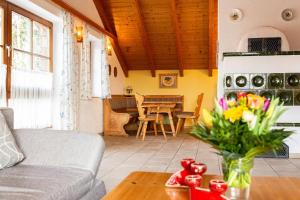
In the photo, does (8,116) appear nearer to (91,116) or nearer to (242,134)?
(242,134)

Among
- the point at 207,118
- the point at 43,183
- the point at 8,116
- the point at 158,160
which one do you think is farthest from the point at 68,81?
the point at 207,118

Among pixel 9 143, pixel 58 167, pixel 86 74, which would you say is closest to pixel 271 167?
pixel 58 167

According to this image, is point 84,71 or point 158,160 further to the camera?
point 84,71

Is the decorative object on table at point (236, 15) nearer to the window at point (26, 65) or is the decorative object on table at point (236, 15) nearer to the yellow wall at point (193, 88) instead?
the window at point (26, 65)

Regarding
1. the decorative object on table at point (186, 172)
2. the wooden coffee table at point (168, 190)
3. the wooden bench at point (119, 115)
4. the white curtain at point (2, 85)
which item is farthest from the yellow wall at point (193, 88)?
the decorative object on table at point (186, 172)

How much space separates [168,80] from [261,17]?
4.12 m

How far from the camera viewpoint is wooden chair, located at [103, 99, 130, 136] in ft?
23.5

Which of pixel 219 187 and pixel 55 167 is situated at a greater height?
pixel 219 187

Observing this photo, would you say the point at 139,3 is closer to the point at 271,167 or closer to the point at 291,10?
the point at 291,10

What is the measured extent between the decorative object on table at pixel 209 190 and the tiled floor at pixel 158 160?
5.88 ft

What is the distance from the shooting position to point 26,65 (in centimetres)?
462

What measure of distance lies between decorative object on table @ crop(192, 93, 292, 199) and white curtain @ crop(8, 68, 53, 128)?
349 cm

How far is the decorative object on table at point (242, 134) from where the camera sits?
1.17m

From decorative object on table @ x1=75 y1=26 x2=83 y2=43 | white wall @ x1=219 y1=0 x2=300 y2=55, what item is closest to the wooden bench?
decorative object on table @ x1=75 y1=26 x2=83 y2=43
